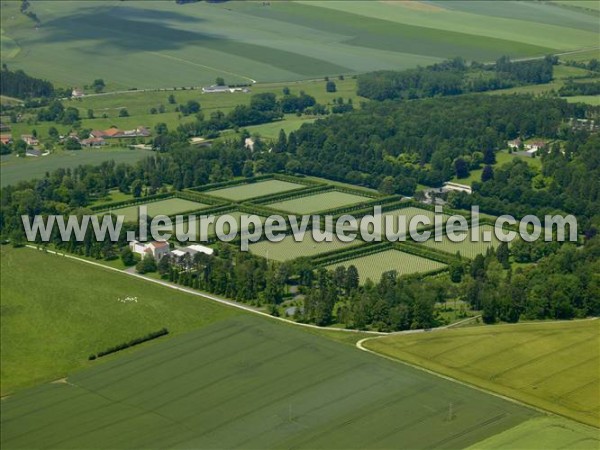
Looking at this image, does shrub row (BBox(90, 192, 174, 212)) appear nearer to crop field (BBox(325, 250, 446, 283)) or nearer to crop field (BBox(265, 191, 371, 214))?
crop field (BBox(265, 191, 371, 214))

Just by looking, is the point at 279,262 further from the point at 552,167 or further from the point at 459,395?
the point at 552,167

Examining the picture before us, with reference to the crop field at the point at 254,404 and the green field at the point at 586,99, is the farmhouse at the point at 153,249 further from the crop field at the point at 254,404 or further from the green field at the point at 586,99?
the green field at the point at 586,99

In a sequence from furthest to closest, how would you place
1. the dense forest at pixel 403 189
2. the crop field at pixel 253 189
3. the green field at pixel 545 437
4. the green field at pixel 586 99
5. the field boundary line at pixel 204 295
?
the green field at pixel 586 99 → the crop field at pixel 253 189 → the dense forest at pixel 403 189 → the field boundary line at pixel 204 295 → the green field at pixel 545 437

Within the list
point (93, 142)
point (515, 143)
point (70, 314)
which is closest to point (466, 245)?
point (70, 314)

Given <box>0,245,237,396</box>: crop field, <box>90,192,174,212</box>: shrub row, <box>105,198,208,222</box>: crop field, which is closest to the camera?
<box>0,245,237,396</box>: crop field

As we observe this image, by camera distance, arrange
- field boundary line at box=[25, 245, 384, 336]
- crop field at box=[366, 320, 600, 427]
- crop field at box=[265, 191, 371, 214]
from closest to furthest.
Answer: crop field at box=[366, 320, 600, 427], field boundary line at box=[25, 245, 384, 336], crop field at box=[265, 191, 371, 214]

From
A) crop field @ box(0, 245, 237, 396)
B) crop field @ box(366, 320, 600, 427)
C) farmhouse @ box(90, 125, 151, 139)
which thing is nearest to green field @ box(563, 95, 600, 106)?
farmhouse @ box(90, 125, 151, 139)

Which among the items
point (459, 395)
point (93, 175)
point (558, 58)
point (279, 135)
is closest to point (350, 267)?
point (459, 395)

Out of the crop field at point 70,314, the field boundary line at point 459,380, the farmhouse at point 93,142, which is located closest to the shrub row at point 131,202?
the crop field at point 70,314
